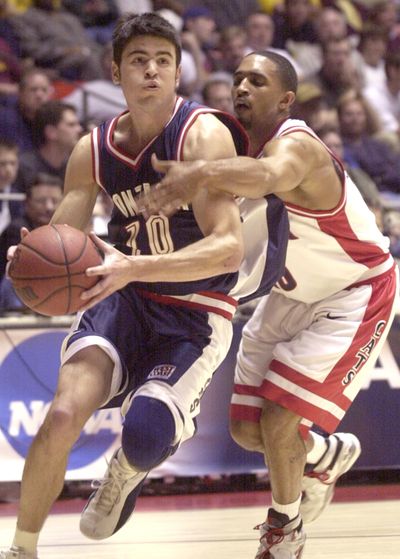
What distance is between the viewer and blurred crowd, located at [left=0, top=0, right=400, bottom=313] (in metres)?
8.12

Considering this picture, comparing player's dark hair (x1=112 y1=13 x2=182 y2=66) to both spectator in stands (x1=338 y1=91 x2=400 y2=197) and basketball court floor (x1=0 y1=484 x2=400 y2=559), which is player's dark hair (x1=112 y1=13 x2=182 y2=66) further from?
spectator in stands (x1=338 y1=91 x2=400 y2=197)

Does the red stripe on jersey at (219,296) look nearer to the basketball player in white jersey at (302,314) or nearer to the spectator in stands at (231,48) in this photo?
the basketball player in white jersey at (302,314)

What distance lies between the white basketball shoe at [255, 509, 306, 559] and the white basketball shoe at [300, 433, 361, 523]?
0.59 metres

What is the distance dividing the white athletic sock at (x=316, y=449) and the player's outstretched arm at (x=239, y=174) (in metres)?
1.47

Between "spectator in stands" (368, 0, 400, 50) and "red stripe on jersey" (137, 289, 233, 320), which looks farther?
"spectator in stands" (368, 0, 400, 50)

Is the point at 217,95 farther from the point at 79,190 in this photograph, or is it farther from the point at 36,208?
the point at 79,190

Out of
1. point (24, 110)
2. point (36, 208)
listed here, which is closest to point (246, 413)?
point (36, 208)

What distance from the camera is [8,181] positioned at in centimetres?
777

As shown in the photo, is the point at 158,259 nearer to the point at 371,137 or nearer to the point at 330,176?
the point at 330,176

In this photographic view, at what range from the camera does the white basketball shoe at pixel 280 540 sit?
442 cm

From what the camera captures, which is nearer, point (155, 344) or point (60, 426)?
point (60, 426)

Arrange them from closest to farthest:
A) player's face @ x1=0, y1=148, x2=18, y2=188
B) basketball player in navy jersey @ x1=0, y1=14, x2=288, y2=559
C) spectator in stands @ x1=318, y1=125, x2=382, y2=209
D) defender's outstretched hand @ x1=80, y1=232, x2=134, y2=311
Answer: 1. defender's outstretched hand @ x1=80, y1=232, x2=134, y2=311
2. basketball player in navy jersey @ x1=0, y1=14, x2=288, y2=559
3. player's face @ x1=0, y1=148, x2=18, y2=188
4. spectator in stands @ x1=318, y1=125, x2=382, y2=209

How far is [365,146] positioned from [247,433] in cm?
576

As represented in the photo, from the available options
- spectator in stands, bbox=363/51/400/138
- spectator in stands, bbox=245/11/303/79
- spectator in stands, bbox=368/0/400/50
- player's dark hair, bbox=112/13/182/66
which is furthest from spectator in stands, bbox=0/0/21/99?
player's dark hair, bbox=112/13/182/66
